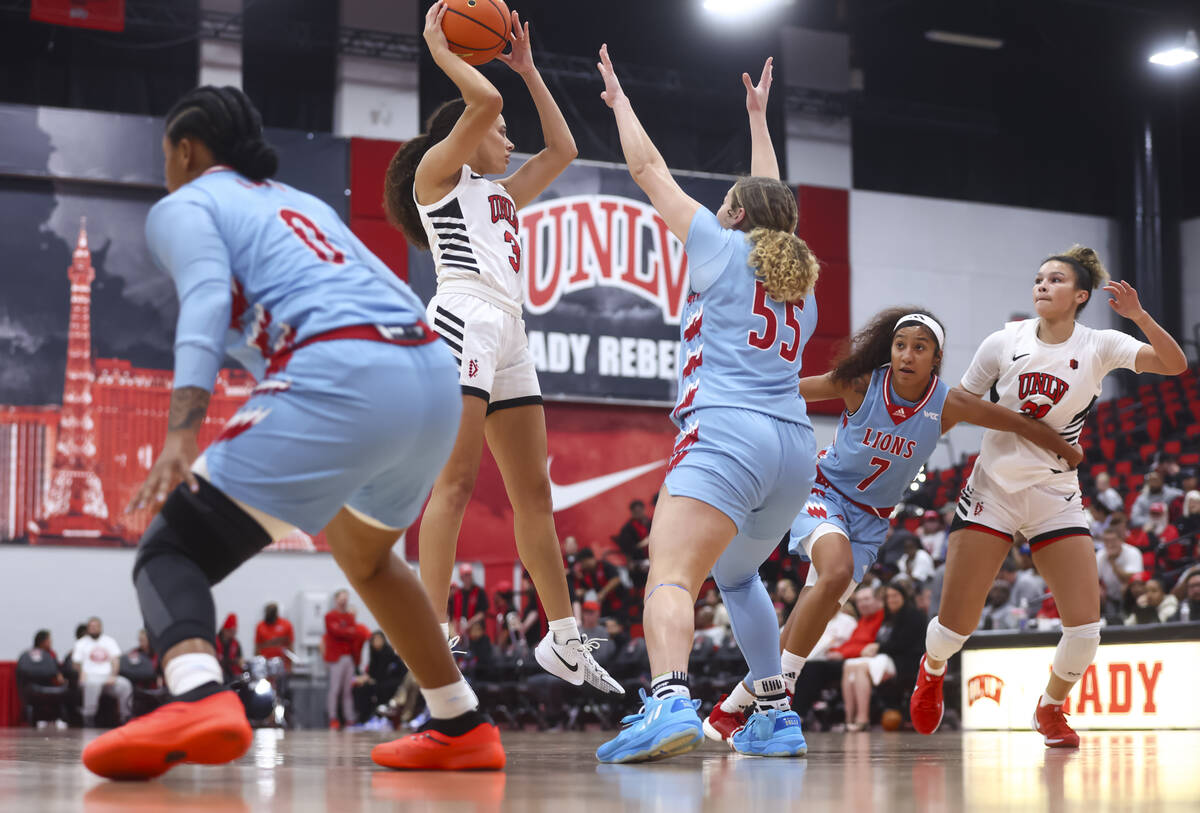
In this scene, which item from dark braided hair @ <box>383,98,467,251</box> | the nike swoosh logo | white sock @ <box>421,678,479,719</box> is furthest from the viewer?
the nike swoosh logo

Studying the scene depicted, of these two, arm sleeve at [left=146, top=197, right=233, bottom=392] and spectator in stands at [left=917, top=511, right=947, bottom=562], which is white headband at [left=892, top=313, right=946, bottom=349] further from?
spectator in stands at [left=917, top=511, right=947, bottom=562]

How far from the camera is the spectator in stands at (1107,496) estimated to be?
15.3 meters

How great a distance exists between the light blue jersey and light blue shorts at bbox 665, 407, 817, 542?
2.0 inches

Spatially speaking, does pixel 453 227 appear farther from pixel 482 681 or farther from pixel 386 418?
pixel 482 681

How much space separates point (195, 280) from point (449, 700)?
120cm

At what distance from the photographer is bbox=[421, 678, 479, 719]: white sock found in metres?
3.41

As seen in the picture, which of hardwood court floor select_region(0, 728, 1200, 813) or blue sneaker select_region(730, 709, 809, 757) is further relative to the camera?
blue sneaker select_region(730, 709, 809, 757)

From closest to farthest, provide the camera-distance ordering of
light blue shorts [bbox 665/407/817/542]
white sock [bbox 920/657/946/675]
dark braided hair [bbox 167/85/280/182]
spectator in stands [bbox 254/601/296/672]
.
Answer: dark braided hair [bbox 167/85/280/182]
light blue shorts [bbox 665/407/817/542]
white sock [bbox 920/657/946/675]
spectator in stands [bbox 254/601/296/672]

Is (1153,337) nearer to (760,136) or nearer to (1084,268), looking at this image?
(1084,268)

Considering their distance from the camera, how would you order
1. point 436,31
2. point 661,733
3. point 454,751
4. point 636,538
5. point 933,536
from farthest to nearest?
point 636,538 < point 933,536 < point 436,31 < point 661,733 < point 454,751

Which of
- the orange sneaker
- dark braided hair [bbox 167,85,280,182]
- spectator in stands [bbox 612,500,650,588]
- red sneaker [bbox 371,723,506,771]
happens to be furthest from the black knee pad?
spectator in stands [bbox 612,500,650,588]

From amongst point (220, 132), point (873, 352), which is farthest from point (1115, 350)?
point (220, 132)

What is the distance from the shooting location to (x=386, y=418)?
2.98 metres

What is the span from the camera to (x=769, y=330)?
430 centimetres
